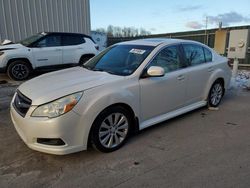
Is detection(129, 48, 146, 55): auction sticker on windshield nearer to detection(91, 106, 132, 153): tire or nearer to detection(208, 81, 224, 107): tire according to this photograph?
detection(91, 106, 132, 153): tire

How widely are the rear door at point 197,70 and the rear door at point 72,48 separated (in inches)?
206

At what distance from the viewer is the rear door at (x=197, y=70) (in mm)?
4580

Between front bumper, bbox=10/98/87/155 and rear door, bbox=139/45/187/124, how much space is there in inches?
45.4

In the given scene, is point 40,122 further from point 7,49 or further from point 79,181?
point 7,49

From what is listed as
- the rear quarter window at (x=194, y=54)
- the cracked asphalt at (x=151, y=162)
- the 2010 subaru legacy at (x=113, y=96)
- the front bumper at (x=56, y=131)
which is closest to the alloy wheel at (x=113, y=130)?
the 2010 subaru legacy at (x=113, y=96)

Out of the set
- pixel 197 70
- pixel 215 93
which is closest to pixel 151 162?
pixel 197 70

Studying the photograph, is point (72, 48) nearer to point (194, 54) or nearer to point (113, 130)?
point (194, 54)

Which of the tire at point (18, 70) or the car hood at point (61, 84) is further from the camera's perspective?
the tire at point (18, 70)

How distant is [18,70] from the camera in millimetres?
7988

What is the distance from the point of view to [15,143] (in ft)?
12.1

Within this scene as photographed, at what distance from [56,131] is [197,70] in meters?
2.98

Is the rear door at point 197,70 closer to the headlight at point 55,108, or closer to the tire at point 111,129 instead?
the tire at point 111,129

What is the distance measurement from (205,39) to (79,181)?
13.5 metres

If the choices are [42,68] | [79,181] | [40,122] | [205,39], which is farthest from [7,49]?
[205,39]
